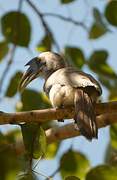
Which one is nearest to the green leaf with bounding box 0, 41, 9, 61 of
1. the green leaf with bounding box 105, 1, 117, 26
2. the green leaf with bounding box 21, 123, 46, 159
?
the green leaf with bounding box 105, 1, 117, 26

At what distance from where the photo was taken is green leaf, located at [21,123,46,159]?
2191mm

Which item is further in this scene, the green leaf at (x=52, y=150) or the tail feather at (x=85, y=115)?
the green leaf at (x=52, y=150)

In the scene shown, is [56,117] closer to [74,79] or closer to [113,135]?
[74,79]

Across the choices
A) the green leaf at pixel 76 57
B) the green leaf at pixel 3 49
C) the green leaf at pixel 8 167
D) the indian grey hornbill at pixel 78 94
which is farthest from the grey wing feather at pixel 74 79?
the green leaf at pixel 3 49

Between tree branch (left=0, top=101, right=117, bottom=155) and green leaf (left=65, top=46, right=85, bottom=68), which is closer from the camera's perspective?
tree branch (left=0, top=101, right=117, bottom=155)

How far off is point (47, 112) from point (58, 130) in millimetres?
575

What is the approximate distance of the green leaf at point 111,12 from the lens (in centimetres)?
307

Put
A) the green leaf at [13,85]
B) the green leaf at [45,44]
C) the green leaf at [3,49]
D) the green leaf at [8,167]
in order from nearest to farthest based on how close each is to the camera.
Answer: the green leaf at [8,167]
the green leaf at [13,85]
the green leaf at [3,49]
the green leaf at [45,44]

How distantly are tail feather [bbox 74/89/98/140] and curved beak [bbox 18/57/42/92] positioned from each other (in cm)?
51

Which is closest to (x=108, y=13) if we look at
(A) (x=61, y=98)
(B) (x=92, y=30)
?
(B) (x=92, y=30)

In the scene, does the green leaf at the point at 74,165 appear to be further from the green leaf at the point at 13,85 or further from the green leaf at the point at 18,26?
the green leaf at the point at 18,26

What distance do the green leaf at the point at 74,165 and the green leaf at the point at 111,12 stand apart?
2.28 feet

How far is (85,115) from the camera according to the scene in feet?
7.86

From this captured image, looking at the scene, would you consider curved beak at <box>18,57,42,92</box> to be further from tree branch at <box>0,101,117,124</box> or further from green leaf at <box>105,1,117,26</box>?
tree branch at <box>0,101,117,124</box>
